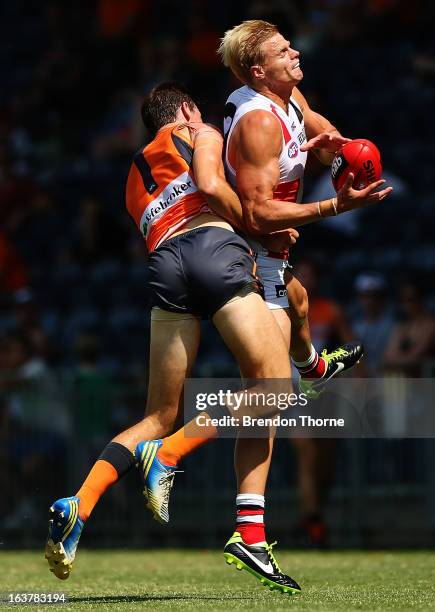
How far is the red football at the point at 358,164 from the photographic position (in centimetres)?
675

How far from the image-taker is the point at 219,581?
315 inches

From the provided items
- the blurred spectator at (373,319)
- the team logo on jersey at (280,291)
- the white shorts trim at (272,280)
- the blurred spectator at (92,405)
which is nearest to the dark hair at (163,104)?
the white shorts trim at (272,280)

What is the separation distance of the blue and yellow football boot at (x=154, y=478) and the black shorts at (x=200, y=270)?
0.72 m

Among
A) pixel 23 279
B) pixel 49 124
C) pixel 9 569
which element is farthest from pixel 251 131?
pixel 49 124

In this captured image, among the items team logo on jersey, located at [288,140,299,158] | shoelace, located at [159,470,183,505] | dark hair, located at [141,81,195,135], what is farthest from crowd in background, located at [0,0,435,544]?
shoelace, located at [159,470,183,505]

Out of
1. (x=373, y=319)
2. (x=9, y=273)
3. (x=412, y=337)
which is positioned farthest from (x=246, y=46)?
(x=9, y=273)

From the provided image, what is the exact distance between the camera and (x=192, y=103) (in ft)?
23.8

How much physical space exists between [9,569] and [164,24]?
977cm

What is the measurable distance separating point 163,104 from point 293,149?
742mm

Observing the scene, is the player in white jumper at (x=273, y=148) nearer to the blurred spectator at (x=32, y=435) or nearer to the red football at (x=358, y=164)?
the red football at (x=358, y=164)

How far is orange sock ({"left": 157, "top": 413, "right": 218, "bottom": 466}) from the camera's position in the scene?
6.77 metres

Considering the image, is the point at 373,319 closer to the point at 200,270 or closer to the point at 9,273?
the point at 9,273

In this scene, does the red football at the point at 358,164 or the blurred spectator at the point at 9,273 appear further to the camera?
the blurred spectator at the point at 9,273

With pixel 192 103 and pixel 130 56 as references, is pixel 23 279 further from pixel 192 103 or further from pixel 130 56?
pixel 192 103
